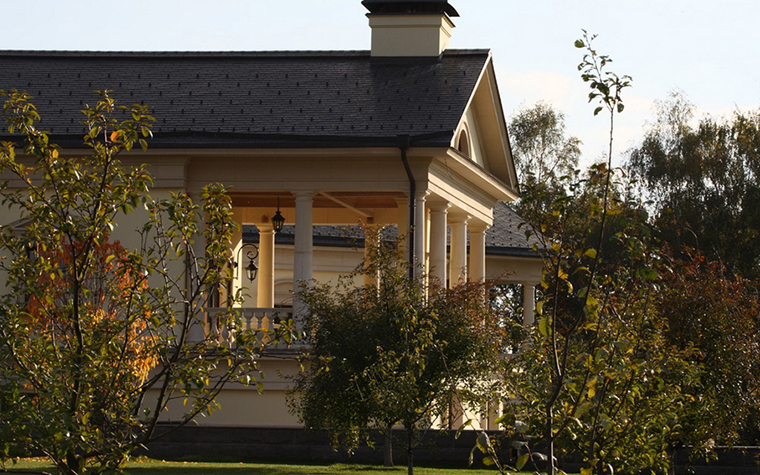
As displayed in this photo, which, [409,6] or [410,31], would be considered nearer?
[410,31]

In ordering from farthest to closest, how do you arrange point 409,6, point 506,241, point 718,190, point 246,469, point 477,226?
point 718,190 < point 506,241 < point 477,226 < point 409,6 < point 246,469

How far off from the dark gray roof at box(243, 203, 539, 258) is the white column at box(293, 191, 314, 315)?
655 centimetres

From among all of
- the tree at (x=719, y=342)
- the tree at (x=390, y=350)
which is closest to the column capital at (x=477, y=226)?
the tree at (x=390, y=350)

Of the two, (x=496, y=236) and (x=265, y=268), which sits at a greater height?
(x=496, y=236)

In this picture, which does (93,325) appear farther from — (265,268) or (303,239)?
(265,268)

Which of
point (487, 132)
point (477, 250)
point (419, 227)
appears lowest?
point (419, 227)

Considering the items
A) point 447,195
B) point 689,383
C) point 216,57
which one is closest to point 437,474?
point 689,383

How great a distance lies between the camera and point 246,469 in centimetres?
1722

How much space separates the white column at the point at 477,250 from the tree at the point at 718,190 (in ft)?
54.3

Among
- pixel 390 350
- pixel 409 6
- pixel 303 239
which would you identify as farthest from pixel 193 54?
pixel 390 350

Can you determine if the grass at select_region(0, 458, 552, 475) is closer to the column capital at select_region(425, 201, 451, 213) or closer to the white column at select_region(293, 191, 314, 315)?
the white column at select_region(293, 191, 314, 315)

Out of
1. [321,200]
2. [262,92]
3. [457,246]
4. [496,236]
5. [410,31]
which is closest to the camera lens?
[262,92]

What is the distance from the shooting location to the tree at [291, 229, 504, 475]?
594 inches

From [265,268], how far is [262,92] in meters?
7.55
